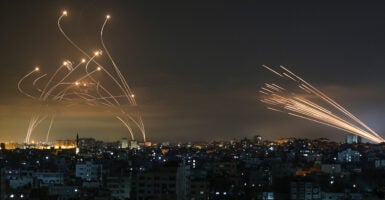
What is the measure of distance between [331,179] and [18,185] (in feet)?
35.5

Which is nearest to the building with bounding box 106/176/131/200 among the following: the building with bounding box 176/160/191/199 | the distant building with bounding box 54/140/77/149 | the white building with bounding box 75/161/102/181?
the building with bounding box 176/160/191/199

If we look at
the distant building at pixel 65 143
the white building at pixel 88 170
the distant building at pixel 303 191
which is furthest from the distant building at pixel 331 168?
the distant building at pixel 65 143

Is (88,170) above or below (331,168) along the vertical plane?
below

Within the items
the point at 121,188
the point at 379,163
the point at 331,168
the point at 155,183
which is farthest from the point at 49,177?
the point at 379,163

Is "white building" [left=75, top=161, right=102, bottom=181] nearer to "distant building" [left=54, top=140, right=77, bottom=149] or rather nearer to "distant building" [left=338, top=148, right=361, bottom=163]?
"distant building" [left=338, top=148, right=361, bottom=163]

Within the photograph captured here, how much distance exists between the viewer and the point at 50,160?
30.5m

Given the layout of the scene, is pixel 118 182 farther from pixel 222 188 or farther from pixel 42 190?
pixel 222 188

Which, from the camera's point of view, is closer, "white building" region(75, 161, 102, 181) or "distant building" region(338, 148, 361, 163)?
"white building" region(75, 161, 102, 181)

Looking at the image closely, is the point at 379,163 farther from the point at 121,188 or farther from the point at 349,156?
the point at 121,188

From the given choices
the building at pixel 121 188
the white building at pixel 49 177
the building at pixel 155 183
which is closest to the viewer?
the building at pixel 155 183

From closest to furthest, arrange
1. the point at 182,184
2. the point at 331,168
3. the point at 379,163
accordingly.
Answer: the point at 182,184 < the point at 331,168 < the point at 379,163

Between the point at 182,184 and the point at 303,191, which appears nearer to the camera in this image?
the point at 182,184

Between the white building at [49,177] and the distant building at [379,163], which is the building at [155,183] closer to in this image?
the white building at [49,177]

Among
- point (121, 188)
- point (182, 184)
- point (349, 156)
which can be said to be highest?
point (349, 156)
